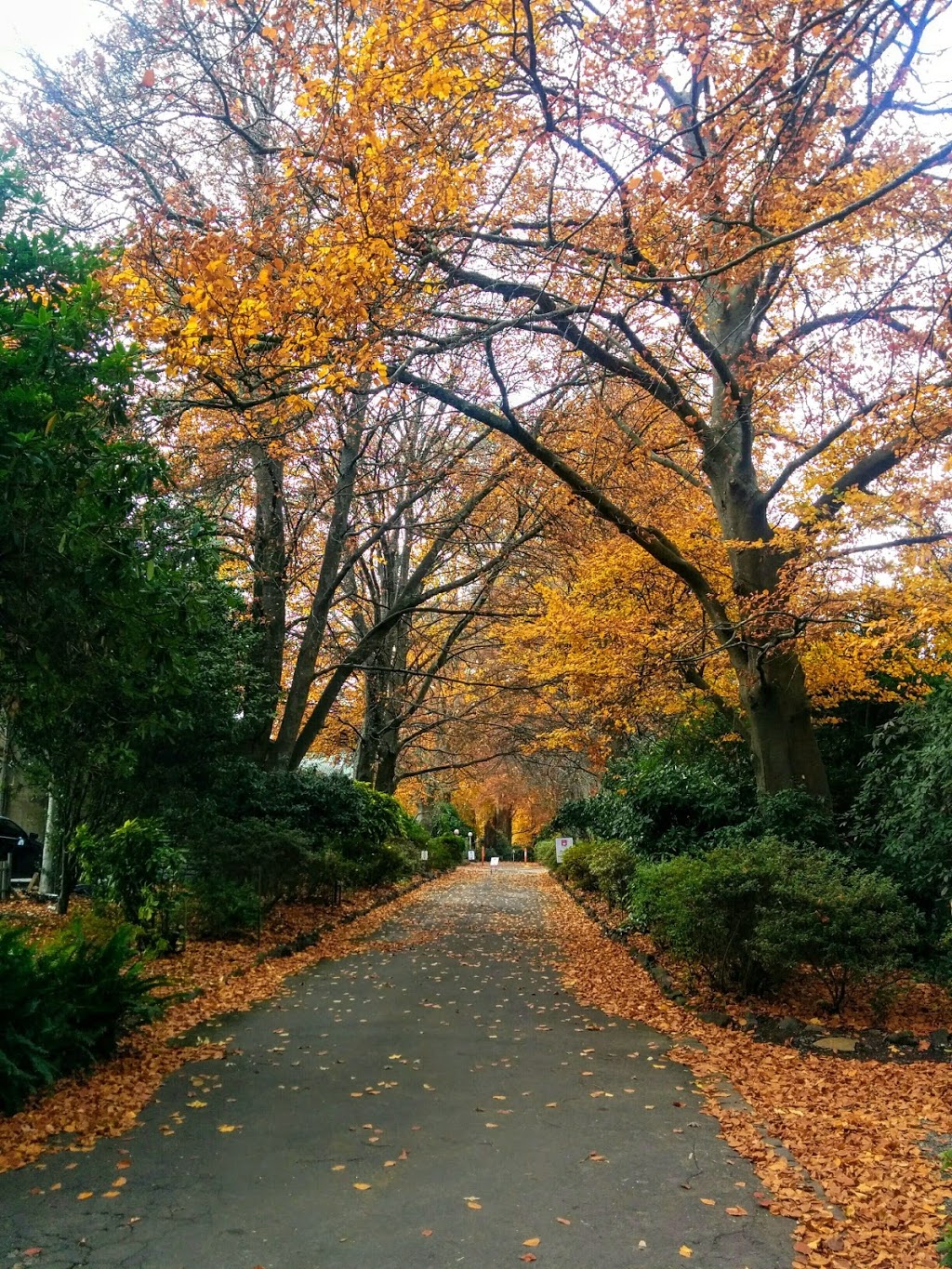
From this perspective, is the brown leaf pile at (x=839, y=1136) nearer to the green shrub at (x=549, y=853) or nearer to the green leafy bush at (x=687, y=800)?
the green leafy bush at (x=687, y=800)

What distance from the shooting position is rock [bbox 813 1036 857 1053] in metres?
6.60

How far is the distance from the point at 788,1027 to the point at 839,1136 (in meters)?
2.43

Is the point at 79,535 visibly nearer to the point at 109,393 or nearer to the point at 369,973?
the point at 109,393

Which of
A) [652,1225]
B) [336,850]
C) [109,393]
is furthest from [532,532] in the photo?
[652,1225]

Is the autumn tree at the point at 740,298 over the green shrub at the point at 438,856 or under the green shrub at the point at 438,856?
→ over

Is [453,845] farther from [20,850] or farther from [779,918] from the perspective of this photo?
[779,918]

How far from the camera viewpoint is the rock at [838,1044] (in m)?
6.60

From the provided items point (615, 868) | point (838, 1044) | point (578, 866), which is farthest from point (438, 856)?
point (838, 1044)

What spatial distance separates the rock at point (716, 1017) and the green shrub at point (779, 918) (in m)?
0.42

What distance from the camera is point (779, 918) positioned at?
7270 millimetres

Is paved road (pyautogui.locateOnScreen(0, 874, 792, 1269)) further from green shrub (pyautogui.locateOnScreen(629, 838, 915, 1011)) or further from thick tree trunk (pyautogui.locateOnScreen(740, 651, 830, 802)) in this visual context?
thick tree trunk (pyautogui.locateOnScreen(740, 651, 830, 802))

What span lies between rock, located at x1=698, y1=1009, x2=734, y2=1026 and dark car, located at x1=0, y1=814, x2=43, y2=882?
13367mm

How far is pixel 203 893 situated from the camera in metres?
10.6

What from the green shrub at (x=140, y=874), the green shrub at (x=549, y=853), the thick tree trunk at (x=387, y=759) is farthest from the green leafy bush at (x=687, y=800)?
the green shrub at (x=549, y=853)
